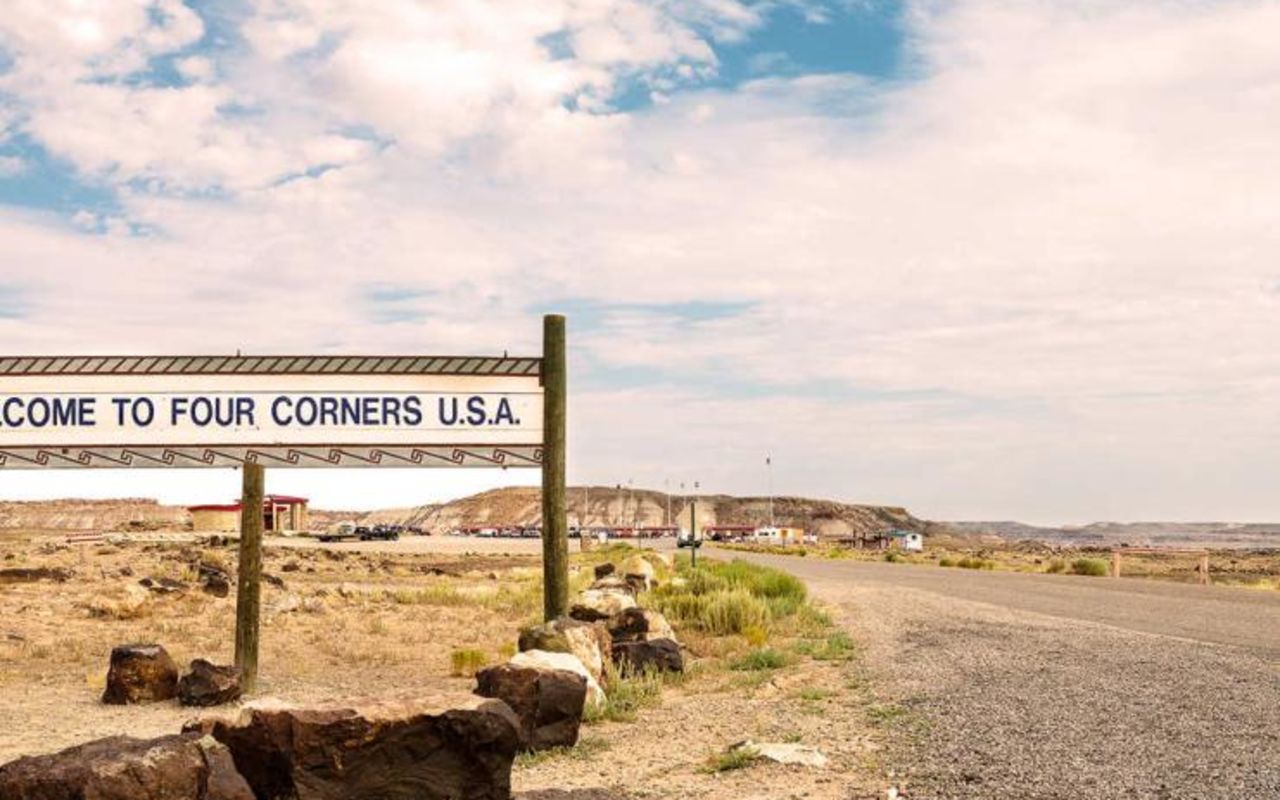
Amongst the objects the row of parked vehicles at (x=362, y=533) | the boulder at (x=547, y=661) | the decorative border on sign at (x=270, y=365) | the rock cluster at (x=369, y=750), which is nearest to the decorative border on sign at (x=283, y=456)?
the decorative border on sign at (x=270, y=365)

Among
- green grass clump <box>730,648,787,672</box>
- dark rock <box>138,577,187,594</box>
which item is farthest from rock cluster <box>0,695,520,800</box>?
dark rock <box>138,577,187,594</box>

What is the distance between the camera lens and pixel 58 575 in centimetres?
2562

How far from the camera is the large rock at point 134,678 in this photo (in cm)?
1184

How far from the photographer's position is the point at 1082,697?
Result: 10844 mm

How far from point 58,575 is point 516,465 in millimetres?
16555

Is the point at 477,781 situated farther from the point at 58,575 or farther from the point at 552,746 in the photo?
the point at 58,575

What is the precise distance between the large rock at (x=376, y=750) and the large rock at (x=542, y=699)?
2.03 metres

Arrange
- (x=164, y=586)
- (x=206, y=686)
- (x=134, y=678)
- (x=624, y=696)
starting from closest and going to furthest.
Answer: (x=624, y=696)
(x=206, y=686)
(x=134, y=678)
(x=164, y=586)

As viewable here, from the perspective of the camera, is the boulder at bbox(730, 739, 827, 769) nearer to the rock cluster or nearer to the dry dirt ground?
the dry dirt ground

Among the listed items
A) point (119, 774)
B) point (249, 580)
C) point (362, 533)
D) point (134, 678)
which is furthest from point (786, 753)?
point (362, 533)

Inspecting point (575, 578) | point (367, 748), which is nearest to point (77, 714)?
→ point (367, 748)

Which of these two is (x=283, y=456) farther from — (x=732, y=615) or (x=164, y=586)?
(x=164, y=586)

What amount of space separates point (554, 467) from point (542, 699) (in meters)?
4.69

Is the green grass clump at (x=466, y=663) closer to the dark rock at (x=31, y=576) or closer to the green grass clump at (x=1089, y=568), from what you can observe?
the dark rock at (x=31, y=576)
